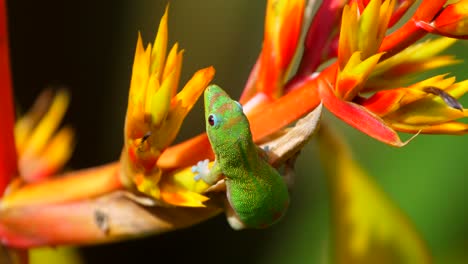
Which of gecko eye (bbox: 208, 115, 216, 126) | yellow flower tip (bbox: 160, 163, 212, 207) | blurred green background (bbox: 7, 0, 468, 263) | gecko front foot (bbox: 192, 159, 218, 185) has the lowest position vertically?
blurred green background (bbox: 7, 0, 468, 263)

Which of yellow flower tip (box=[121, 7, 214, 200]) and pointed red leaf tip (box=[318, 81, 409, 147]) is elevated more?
yellow flower tip (box=[121, 7, 214, 200])

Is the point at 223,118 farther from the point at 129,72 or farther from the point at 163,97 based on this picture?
the point at 129,72

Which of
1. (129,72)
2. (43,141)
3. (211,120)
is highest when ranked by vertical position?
(211,120)

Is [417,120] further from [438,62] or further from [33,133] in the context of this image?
[33,133]

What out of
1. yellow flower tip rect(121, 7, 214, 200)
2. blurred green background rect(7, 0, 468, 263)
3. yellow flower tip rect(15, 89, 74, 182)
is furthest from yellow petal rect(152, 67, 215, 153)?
blurred green background rect(7, 0, 468, 263)

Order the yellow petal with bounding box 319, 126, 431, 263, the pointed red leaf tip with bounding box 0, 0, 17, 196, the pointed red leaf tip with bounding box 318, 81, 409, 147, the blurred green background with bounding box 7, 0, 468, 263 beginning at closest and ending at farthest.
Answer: the pointed red leaf tip with bounding box 318, 81, 409, 147 → the pointed red leaf tip with bounding box 0, 0, 17, 196 → the yellow petal with bounding box 319, 126, 431, 263 → the blurred green background with bounding box 7, 0, 468, 263

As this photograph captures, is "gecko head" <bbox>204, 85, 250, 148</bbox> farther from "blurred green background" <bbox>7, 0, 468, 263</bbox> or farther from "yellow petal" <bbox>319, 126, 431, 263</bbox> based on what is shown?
"blurred green background" <bbox>7, 0, 468, 263</bbox>

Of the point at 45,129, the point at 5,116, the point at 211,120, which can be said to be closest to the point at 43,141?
the point at 45,129
